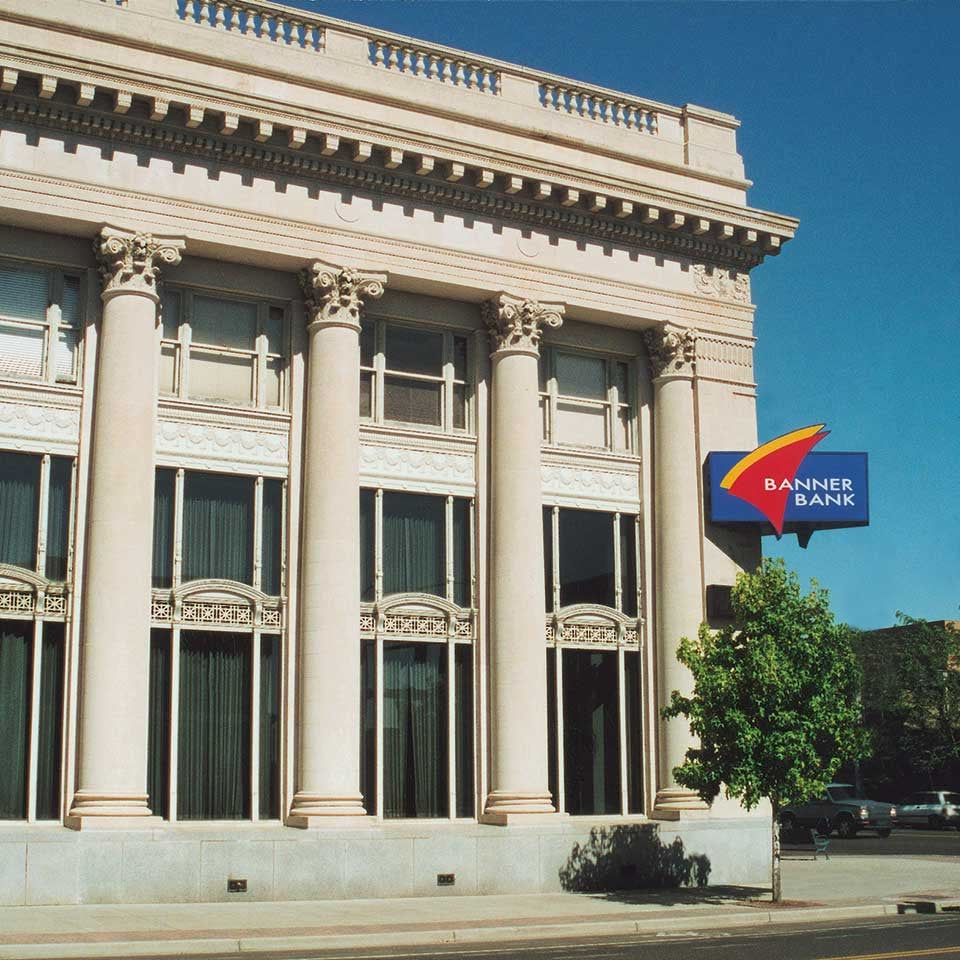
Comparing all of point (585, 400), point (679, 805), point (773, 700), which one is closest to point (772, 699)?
point (773, 700)

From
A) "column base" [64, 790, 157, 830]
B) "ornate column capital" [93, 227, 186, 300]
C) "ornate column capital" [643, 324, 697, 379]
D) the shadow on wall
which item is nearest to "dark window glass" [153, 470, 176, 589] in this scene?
"ornate column capital" [93, 227, 186, 300]

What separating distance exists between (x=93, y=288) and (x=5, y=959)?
1352 centimetres

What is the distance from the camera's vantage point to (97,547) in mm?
24672

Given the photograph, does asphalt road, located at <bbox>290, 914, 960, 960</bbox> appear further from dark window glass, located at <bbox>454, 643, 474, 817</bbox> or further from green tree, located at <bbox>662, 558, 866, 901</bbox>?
dark window glass, located at <bbox>454, 643, 474, 817</bbox>

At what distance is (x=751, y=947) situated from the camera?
19.0 meters

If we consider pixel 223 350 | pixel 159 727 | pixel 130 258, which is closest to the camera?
pixel 159 727

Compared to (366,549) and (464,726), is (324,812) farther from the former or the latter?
(366,549)

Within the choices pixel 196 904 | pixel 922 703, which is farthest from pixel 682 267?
pixel 922 703

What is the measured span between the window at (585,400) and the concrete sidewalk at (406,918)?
32.3 ft

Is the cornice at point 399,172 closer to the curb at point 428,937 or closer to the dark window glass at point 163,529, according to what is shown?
the dark window glass at point 163,529

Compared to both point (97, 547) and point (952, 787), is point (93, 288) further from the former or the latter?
point (952, 787)

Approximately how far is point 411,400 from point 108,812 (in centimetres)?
1040

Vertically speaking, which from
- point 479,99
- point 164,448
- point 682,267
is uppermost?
point 479,99

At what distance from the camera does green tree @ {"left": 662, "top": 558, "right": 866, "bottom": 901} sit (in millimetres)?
24750
